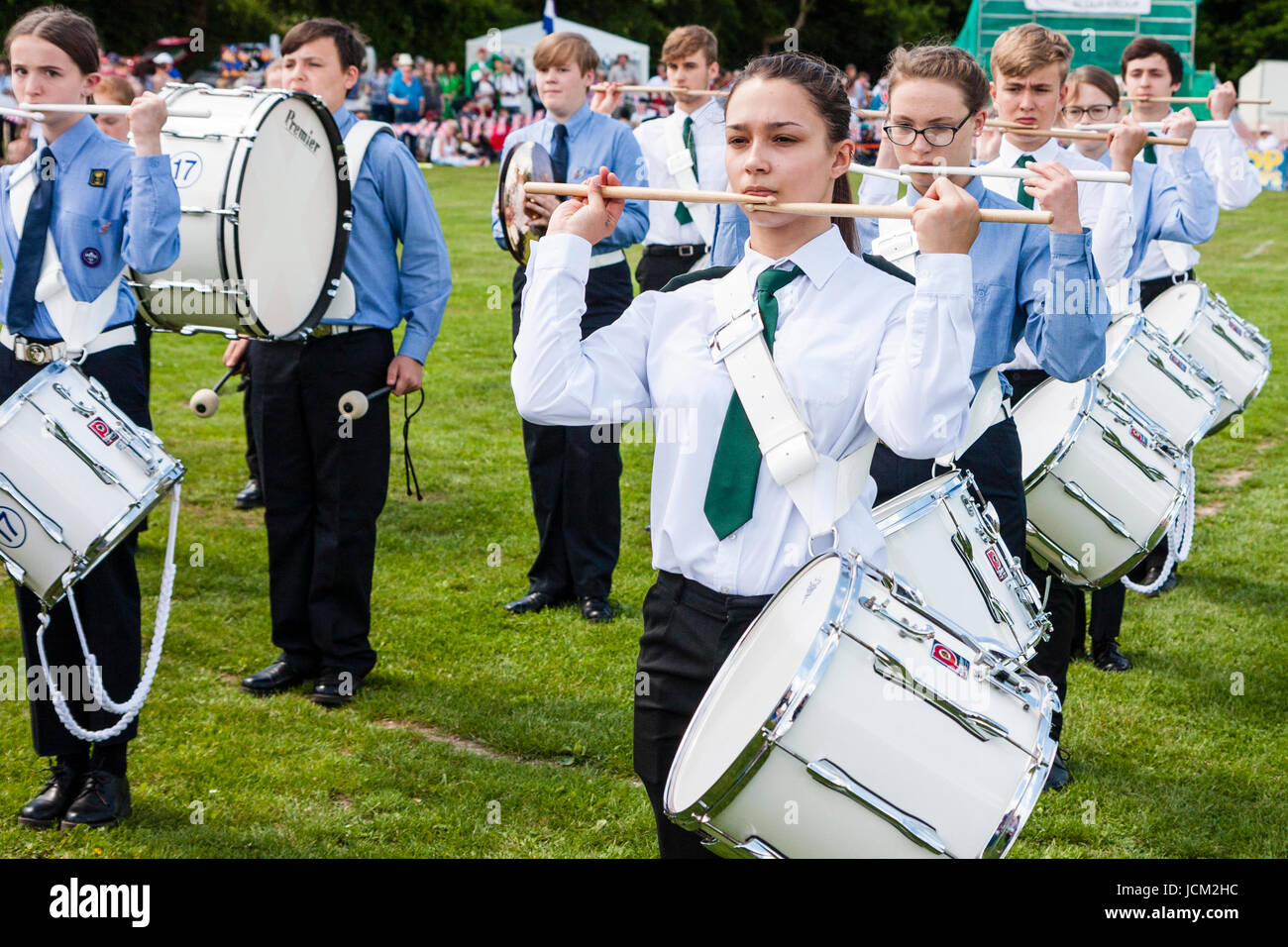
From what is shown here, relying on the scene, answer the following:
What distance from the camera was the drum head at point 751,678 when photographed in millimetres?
2604

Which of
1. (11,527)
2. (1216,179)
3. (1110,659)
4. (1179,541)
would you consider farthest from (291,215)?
(1216,179)

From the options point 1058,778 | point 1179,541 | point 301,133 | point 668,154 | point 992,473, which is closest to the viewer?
point 992,473

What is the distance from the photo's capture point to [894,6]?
47.6 meters

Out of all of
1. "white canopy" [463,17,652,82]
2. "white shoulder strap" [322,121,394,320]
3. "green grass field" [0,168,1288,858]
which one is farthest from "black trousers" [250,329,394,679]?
"white canopy" [463,17,652,82]

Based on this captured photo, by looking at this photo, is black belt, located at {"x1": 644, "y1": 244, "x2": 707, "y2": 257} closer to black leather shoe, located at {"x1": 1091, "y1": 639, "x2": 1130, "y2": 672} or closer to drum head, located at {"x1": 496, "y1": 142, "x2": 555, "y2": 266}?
drum head, located at {"x1": 496, "y1": 142, "x2": 555, "y2": 266}

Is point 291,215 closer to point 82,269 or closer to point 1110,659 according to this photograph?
point 82,269

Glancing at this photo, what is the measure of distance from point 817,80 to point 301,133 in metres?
2.76

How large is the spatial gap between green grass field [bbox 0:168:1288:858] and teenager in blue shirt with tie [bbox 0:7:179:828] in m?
0.23

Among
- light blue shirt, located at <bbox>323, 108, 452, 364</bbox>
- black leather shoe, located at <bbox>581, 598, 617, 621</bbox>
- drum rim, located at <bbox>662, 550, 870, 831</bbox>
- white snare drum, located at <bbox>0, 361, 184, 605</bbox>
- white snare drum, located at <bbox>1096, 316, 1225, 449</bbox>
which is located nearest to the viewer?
drum rim, located at <bbox>662, 550, 870, 831</bbox>

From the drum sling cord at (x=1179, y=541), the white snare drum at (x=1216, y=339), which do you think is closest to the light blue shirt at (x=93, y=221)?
the drum sling cord at (x=1179, y=541)

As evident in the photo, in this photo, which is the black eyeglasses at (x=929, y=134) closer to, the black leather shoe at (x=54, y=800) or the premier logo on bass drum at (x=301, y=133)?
the premier logo on bass drum at (x=301, y=133)

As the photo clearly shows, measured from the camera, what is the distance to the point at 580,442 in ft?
21.3

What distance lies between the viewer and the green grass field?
14.5 ft

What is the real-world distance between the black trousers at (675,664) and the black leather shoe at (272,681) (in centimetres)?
291
